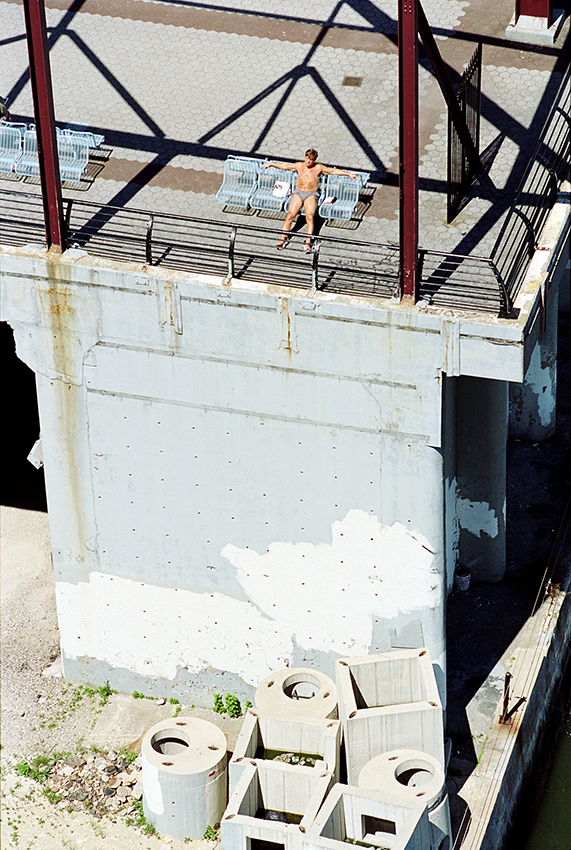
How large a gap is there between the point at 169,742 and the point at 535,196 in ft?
29.6

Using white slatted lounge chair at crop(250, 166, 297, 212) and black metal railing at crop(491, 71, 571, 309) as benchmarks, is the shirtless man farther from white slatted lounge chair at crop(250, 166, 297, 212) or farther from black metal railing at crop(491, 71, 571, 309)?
black metal railing at crop(491, 71, 571, 309)

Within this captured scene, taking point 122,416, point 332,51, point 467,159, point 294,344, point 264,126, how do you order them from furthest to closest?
point 332,51 < point 264,126 < point 467,159 < point 122,416 < point 294,344

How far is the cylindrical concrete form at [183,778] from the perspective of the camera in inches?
674

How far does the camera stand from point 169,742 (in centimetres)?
1781

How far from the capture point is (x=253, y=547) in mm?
18141

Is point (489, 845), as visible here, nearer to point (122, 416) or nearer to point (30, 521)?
point (122, 416)

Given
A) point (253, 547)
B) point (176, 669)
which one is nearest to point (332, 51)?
point (253, 547)

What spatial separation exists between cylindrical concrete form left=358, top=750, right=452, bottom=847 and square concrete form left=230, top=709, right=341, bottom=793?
0.51 m

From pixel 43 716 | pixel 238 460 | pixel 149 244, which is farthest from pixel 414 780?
pixel 149 244

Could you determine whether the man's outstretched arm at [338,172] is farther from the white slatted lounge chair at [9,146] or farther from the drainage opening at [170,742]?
the drainage opening at [170,742]

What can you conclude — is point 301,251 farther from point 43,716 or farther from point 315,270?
point 43,716

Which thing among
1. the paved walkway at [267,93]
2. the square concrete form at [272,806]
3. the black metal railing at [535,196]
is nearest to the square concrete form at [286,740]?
the square concrete form at [272,806]

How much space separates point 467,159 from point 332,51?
4218mm

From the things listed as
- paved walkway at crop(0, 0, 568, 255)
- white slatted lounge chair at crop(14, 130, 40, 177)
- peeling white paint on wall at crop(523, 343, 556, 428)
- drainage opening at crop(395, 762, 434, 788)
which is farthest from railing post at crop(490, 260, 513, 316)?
peeling white paint on wall at crop(523, 343, 556, 428)
